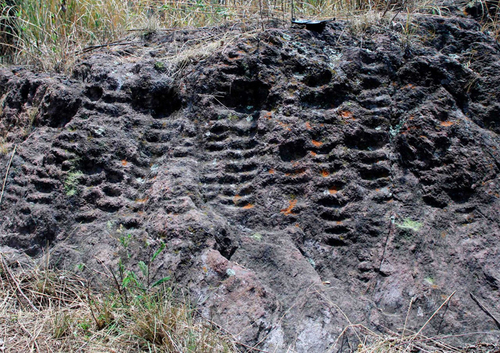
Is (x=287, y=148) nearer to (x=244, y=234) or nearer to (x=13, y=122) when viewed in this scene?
(x=244, y=234)

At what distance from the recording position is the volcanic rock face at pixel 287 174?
209cm

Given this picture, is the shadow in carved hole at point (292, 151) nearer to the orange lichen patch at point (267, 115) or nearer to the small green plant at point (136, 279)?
the orange lichen patch at point (267, 115)

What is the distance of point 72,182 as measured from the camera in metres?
2.51

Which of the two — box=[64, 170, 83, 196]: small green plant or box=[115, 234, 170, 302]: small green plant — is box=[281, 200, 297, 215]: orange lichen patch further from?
box=[64, 170, 83, 196]: small green plant

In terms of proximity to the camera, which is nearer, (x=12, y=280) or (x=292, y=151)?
(x=12, y=280)

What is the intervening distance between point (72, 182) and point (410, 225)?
6.38 feet

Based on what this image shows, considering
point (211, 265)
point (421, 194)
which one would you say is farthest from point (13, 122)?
point (421, 194)

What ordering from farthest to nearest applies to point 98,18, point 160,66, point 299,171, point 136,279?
point 98,18
point 160,66
point 299,171
point 136,279

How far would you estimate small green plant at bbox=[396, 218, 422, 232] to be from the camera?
7.53ft

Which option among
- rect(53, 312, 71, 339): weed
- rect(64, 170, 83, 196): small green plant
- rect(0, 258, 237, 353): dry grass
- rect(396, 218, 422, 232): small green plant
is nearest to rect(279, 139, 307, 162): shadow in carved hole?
rect(396, 218, 422, 232): small green plant

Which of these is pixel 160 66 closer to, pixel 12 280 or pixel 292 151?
pixel 292 151

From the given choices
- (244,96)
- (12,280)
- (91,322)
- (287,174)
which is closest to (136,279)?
(91,322)

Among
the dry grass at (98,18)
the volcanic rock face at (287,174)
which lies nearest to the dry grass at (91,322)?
the volcanic rock face at (287,174)

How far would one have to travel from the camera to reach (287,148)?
251cm
